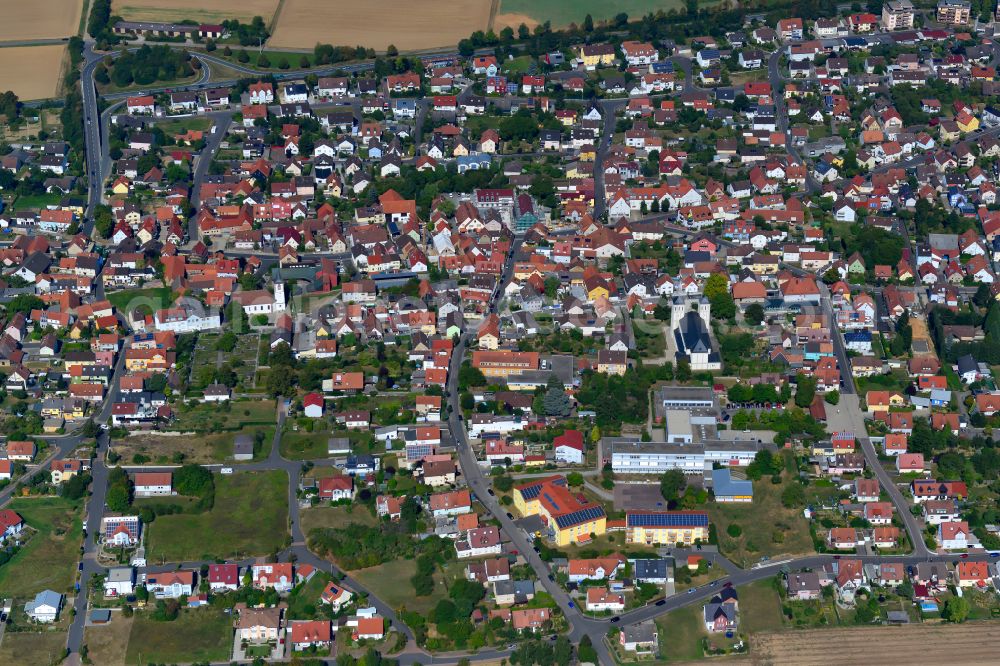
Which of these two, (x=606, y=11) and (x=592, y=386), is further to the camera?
(x=606, y=11)

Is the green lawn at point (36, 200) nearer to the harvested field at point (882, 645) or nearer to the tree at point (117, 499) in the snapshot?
the tree at point (117, 499)

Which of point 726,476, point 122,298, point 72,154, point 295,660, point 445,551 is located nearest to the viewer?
point 295,660

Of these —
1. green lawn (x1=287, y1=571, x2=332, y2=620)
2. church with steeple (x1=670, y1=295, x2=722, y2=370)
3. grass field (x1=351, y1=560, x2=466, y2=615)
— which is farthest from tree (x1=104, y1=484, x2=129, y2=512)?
church with steeple (x1=670, y1=295, x2=722, y2=370)

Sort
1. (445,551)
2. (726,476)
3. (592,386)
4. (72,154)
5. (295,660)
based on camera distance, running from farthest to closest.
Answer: (72,154)
(592,386)
(726,476)
(445,551)
(295,660)

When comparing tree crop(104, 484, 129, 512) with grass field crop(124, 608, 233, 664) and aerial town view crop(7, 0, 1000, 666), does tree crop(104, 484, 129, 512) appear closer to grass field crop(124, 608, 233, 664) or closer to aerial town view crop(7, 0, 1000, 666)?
aerial town view crop(7, 0, 1000, 666)

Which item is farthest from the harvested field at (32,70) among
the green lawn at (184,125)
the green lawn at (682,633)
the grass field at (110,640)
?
the green lawn at (682,633)

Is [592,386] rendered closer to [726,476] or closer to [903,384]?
[726,476]

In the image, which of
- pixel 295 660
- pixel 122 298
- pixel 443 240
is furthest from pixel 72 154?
pixel 295 660
